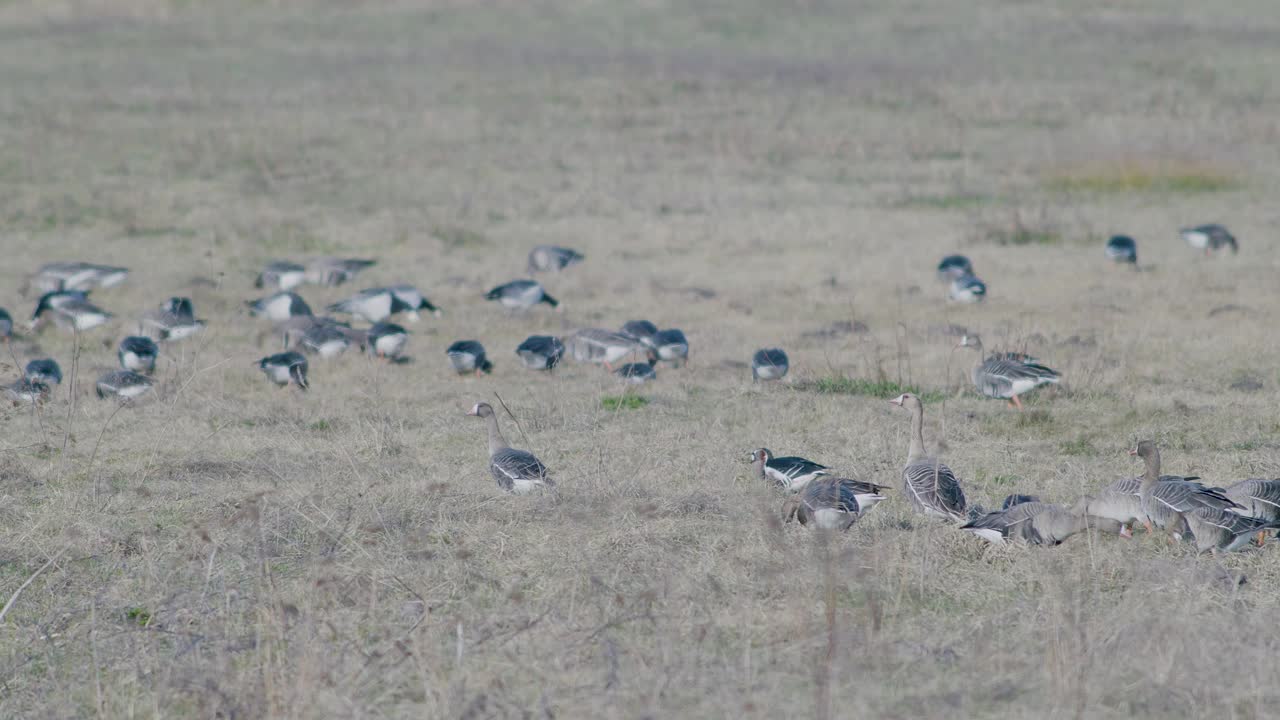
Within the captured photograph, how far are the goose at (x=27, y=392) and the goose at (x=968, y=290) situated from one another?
10.5 m

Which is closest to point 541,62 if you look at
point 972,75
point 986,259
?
point 972,75

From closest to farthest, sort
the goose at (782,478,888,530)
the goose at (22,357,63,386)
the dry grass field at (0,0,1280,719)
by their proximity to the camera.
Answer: the dry grass field at (0,0,1280,719) → the goose at (782,478,888,530) → the goose at (22,357,63,386)

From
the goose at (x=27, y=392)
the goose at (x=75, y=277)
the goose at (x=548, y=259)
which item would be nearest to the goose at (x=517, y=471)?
the goose at (x=27, y=392)

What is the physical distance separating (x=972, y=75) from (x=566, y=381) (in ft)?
91.7

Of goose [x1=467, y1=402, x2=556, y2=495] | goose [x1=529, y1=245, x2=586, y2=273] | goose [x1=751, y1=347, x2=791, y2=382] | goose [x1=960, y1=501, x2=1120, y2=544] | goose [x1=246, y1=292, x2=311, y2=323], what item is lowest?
goose [x1=529, y1=245, x2=586, y2=273]

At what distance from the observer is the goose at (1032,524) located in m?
7.81

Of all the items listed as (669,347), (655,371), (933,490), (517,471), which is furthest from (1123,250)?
(517,471)

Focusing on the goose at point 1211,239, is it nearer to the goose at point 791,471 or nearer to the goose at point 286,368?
the goose at point 791,471

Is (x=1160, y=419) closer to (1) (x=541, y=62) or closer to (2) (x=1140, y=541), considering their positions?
(2) (x=1140, y=541)

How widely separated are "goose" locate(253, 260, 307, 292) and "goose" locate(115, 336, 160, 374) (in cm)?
480

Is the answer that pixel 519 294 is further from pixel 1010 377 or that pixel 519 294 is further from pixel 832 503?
pixel 832 503

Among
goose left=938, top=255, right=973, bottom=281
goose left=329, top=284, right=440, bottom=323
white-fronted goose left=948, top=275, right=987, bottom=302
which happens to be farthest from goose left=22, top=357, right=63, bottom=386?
goose left=938, top=255, right=973, bottom=281

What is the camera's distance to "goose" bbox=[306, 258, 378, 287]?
61.7ft

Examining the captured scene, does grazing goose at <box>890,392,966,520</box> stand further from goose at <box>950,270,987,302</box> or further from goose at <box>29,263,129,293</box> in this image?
goose at <box>29,263,129,293</box>
